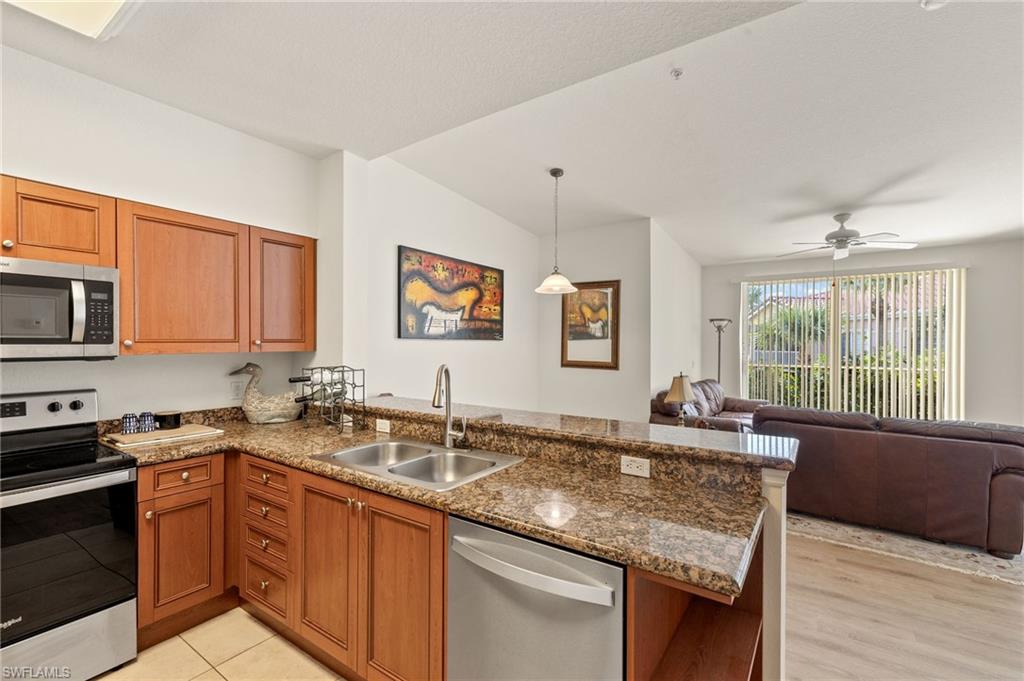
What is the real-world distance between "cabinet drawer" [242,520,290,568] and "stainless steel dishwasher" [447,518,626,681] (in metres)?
1.01

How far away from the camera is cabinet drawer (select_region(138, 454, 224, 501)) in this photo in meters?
1.94

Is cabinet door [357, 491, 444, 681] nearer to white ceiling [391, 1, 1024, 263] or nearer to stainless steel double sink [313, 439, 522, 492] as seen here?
stainless steel double sink [313, 439, 522, 492]

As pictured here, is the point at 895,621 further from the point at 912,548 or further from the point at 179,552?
the point at 179,552

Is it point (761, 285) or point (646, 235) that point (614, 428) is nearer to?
point (646, 235)

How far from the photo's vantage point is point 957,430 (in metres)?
3.04

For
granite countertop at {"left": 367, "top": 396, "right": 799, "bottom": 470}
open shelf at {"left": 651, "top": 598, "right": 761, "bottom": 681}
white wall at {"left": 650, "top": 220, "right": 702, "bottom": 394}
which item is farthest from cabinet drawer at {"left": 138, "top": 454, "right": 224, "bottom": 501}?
white wall at {"left": 650, "top": 220, "right": 702, "bottom": 394}

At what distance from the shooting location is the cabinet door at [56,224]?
71.8 inches

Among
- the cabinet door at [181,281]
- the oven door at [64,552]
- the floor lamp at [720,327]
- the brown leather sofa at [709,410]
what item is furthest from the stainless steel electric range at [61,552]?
the floor lamp at [720,327]

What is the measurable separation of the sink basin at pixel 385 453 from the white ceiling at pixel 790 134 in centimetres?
212

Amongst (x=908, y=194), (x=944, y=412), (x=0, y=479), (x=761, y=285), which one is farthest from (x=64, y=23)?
(x=944, y=412)

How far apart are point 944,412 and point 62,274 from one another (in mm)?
8219

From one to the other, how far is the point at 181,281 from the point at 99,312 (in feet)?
1.29

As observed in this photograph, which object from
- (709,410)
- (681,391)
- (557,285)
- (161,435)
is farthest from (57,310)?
(709,410)

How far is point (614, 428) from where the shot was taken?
1.91 meters
